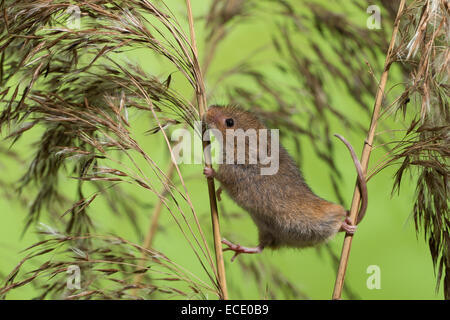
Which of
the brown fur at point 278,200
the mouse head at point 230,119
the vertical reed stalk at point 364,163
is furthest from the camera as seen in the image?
the mouse head at point 230,119

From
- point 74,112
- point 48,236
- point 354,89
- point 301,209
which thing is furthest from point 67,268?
point 354,89

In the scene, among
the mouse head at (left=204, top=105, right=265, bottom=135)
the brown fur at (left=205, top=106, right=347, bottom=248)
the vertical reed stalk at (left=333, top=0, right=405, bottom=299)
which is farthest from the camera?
the mouse head at (left=204, top=105, right=265, bottom=135)

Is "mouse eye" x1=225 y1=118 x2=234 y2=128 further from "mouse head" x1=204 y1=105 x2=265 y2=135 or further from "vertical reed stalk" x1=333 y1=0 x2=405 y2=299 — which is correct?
"vertical reed stalk" x1=333 y1=0 x2=405 y2=299

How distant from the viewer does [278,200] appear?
4.50 feet

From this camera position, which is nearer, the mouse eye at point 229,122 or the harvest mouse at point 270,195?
the harvest mouse at point 270,195

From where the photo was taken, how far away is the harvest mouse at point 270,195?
1.29 metres

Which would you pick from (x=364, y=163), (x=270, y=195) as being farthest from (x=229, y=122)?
(x=364, y=163)

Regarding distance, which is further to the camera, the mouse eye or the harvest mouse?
the mouse eye

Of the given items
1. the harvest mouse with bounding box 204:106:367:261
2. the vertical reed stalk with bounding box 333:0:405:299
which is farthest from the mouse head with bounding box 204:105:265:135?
the vertical reed stalk with bounding box 333:0:405:299

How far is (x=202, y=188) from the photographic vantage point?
2428 mm

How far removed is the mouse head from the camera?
1419 mm

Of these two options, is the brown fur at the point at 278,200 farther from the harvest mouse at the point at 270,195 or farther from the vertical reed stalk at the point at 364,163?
the vertical reed stalk at the point at 364,163

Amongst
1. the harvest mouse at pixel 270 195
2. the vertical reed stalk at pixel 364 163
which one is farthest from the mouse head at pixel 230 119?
the vertical reed stalk at pixel 364 163
